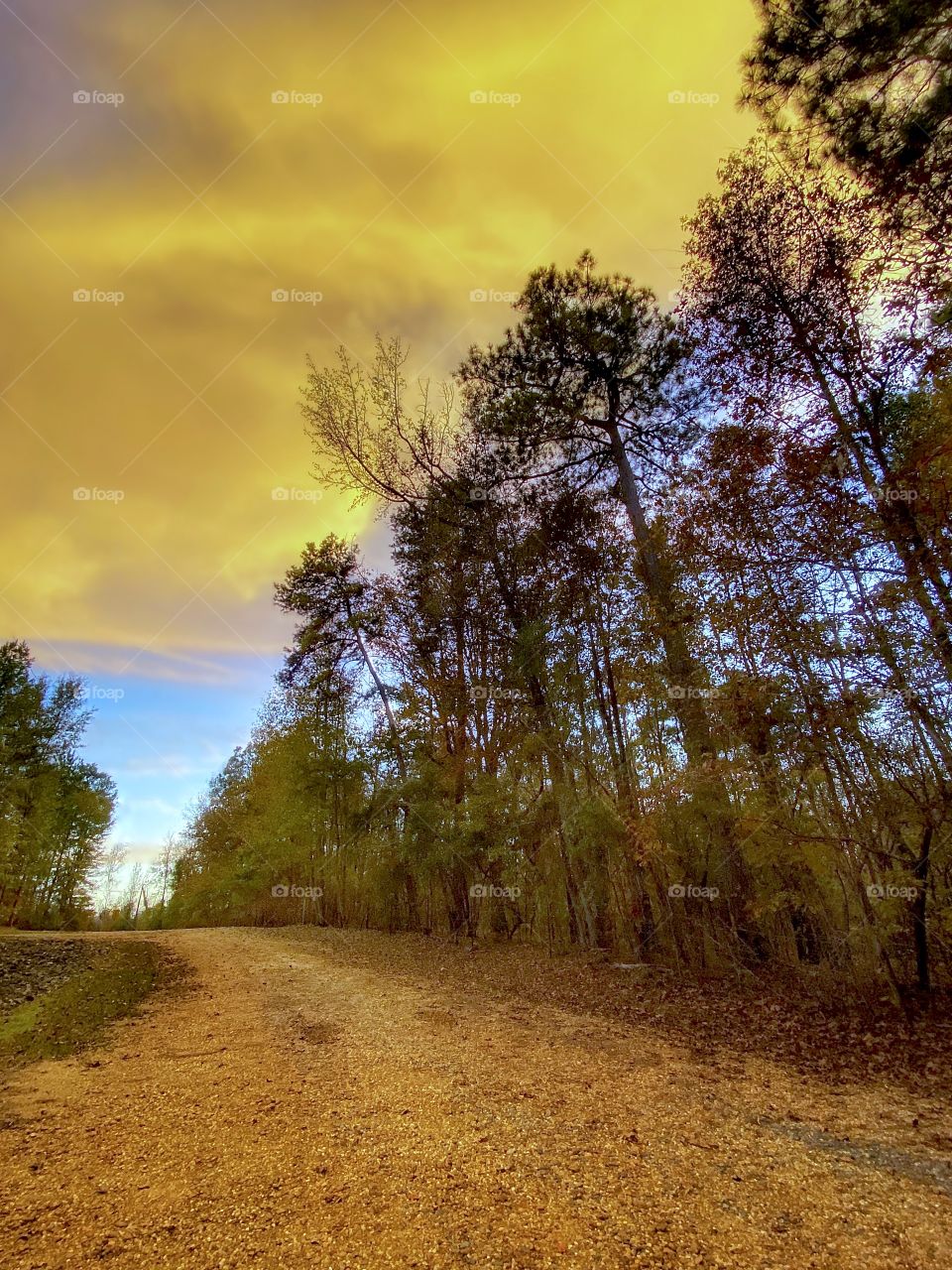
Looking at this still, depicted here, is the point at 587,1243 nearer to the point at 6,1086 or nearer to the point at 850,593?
the point at 6,1086

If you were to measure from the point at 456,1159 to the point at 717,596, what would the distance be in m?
6.36

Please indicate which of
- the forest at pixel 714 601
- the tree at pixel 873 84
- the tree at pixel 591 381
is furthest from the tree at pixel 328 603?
the tree at pixel 873 84

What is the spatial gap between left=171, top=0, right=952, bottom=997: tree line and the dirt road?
2.62 m

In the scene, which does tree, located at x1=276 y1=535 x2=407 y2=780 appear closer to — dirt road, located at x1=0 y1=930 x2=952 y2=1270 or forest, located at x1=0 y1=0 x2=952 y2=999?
forest, located at x1=0 y1=0 x2=952 y2=999

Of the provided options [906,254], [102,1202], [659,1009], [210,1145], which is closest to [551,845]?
[659,1009]

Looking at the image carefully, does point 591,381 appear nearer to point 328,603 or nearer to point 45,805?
point 328,603

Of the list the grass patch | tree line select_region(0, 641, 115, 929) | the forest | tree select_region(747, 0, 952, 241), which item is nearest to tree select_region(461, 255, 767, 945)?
the forest

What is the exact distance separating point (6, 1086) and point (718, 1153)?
5.24 m

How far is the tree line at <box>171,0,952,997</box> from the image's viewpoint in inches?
214

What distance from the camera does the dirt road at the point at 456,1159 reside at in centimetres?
247

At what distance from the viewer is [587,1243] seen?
8.16 feet

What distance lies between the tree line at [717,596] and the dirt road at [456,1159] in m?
2.62

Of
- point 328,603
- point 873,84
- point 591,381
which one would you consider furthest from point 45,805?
point 873,84

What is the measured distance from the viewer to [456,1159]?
3.24 metres
